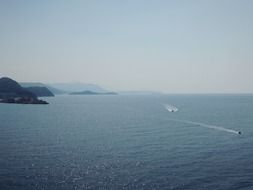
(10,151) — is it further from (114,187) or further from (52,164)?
(114,187)

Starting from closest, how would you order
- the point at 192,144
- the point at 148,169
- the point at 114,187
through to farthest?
1. the point at 114,187
2. the point at 148,169
3. the point at 192,144

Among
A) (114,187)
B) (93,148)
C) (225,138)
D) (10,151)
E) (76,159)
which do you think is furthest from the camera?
(225,138)

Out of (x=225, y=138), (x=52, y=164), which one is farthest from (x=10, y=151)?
(x=225, y=138)

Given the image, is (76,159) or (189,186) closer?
(189,186)

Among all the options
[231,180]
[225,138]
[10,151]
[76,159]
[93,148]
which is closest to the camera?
[231,180]

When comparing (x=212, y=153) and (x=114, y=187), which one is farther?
(x=212, y=153)

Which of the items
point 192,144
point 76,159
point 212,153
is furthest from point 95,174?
point 192,144

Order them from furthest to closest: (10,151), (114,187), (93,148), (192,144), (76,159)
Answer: (192,144) < (93,148) < (10,151) < (76,159) < (114,187)

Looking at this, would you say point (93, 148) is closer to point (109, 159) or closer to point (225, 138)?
point (109, 159)

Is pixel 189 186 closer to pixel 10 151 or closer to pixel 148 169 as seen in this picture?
pixel 148 169
